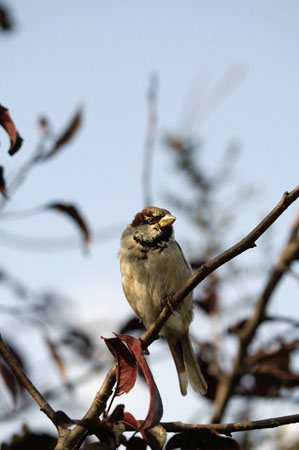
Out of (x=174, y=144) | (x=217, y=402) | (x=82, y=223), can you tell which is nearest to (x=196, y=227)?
(x=174, y=144)

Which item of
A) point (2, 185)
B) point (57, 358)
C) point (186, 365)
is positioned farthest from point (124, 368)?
point (186, 365)

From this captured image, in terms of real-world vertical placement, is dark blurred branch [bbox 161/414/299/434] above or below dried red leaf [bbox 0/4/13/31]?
below

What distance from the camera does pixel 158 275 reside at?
2.78m

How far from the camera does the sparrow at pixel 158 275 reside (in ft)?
9.18

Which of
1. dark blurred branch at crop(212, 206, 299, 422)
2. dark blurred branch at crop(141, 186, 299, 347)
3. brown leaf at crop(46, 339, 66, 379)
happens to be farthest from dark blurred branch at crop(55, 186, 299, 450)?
dark blurred branch at crop(212, 206, 299, 422)

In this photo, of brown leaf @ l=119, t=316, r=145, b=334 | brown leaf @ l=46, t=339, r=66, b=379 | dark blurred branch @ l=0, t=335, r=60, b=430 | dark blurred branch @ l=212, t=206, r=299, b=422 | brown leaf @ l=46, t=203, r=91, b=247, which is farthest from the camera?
dark blurred branch @ l=212, t=206, r=299, b=422

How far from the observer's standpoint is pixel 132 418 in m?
1.28

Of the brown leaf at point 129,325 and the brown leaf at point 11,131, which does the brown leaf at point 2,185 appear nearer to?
the brown leaf at point 11,131

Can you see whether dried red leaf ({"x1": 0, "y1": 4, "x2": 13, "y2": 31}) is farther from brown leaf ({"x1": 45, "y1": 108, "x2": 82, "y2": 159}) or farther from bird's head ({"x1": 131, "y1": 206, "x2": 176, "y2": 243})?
bird's head ({"x1": 131, "y1": 206, "x2": 176, "y2": 243})

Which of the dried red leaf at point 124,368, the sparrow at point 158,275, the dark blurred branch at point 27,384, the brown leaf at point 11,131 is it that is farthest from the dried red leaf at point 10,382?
the sparrow at point 158,275

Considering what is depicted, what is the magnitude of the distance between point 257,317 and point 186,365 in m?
0.52

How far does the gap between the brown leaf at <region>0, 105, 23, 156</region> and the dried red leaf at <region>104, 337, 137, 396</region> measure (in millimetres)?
613

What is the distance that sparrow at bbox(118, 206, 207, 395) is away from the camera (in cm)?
280

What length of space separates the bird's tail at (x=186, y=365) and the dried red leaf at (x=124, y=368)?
62.5 inches
